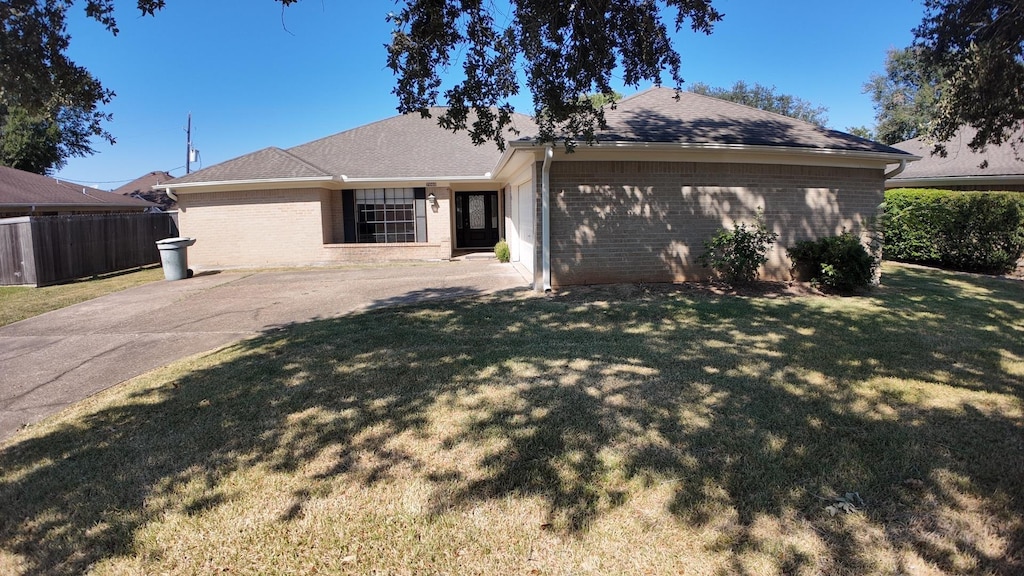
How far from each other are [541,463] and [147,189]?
44970 millimetres

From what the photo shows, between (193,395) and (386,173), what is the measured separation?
13216mm

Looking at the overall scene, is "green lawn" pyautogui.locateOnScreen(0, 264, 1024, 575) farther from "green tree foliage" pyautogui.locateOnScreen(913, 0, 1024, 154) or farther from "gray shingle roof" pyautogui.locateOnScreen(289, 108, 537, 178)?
"gray shingle roof" pyautogui.locateOnScreen(289, 108, 537, 178)

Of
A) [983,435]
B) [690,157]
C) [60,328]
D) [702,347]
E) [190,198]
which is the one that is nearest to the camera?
[983,435]

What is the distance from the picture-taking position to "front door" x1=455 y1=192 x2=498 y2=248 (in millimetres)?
19500

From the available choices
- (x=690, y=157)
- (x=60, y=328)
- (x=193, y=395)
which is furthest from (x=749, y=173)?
(x=60, y=328)

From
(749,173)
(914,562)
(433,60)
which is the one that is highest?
(433,60)

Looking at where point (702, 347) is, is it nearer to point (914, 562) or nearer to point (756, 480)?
point (756, 480)

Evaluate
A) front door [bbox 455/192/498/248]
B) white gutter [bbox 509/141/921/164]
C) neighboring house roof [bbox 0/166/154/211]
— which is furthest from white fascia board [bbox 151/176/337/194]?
white gutter [bbox 509/141/921/164]

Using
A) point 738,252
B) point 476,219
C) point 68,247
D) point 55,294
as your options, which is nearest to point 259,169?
point 68,247

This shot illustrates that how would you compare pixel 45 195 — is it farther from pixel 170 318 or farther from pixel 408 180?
pixel 170 318

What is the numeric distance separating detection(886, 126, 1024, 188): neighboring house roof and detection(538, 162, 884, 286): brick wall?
226 inches

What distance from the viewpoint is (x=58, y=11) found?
556 centimetres

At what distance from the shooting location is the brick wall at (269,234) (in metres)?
16.8

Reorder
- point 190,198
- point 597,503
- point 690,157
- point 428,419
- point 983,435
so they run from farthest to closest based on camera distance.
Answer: point 190,198
point 690,157
point 428,419
point 983,435
point 597,503
